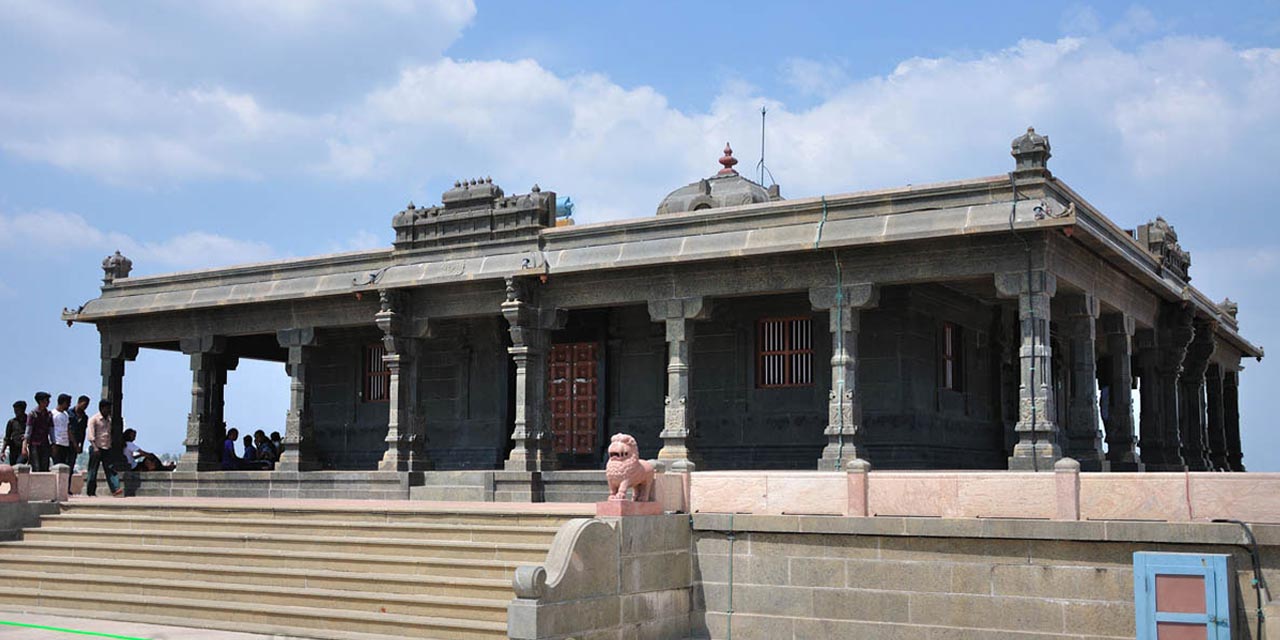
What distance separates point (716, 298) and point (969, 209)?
4.30 m

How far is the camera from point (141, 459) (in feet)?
79.7

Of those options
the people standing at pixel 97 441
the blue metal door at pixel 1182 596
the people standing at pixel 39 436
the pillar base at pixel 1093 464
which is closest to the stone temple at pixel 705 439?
the blue metal door at pixel 1182 596

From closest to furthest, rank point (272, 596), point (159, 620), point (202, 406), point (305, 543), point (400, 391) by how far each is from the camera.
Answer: point (272, 596), point (159, 620), point (305, 543), point (400, 391), point (202, 406)

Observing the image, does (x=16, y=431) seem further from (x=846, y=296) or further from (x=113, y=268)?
(x=846, y=296)

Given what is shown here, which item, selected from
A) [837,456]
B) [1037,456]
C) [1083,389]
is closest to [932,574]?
[1037,456]

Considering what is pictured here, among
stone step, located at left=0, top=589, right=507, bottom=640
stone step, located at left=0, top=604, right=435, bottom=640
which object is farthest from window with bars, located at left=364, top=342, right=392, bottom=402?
stone step, located at left=0, top=604, right=435, bottom=640

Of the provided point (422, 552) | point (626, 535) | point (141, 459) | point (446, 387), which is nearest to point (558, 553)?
point (626, 535)

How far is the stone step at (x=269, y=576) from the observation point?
12.5 m

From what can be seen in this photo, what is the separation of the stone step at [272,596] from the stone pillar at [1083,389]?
28.7 ft

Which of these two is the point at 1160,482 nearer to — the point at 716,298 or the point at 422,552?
the point at 422,552

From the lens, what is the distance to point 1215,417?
27.3 m

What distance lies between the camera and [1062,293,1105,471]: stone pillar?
16875mm

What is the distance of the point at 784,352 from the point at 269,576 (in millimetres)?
9146

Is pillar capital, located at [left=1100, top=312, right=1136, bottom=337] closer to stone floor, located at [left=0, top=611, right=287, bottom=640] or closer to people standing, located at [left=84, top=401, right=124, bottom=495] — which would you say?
stone floor, located at [left=0, top=611, right=287, bottom=640]
